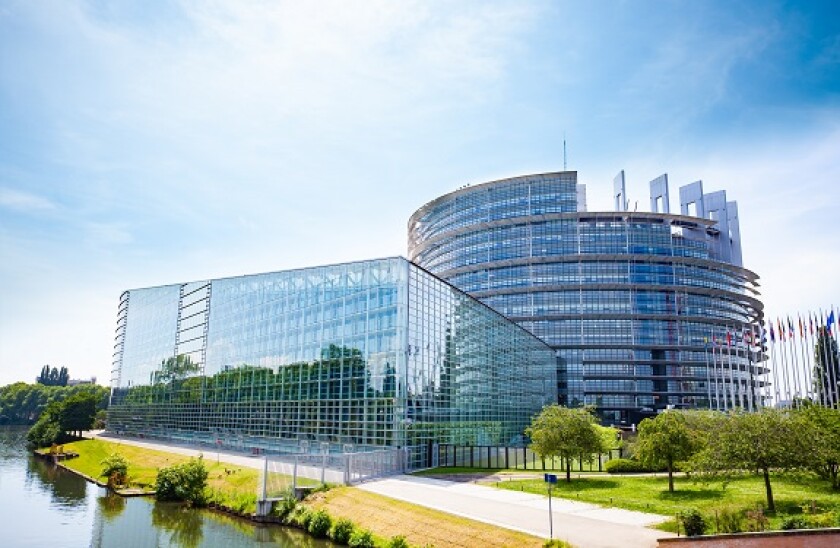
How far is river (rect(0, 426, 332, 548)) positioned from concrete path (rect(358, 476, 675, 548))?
6.73 m

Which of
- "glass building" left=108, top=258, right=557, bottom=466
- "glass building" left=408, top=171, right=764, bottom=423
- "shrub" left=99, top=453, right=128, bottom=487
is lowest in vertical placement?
"shrub" left=99, top=453, right=128, bottom=487

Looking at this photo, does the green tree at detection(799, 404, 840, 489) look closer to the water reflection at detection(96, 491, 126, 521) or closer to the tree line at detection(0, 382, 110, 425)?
Result: the water reflection at detection(96, 491, 126, 521)

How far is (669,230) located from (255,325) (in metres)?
87.0

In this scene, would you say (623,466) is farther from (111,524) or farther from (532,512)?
(111,524)

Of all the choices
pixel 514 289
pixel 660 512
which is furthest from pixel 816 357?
pixel 660 512

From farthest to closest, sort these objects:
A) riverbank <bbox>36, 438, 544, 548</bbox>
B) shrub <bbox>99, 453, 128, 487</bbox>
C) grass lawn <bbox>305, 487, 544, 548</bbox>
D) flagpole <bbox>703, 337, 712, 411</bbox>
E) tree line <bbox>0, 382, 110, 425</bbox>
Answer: tree line <bbox>0, 382, 110, 425</bbox>
flagpole <bbox>703, 337, 712, 411</bbox>
shrub <bbox>99, 453, 128, 487</bbox>
riverbank <bbox>36, 438, 544, 548</bbox>
grass lawn <bbox>305, 487, 544, 548</bbox>

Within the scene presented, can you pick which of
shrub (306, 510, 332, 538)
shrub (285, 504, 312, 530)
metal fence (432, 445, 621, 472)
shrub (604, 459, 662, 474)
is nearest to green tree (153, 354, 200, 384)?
metal fence (432, 445, 621, 472)

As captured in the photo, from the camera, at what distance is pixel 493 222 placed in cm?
12175

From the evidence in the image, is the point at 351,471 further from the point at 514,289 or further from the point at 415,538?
the point at 514,289

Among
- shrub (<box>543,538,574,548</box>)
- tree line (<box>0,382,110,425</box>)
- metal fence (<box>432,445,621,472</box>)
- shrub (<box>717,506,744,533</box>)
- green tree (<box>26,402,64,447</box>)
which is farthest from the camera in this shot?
tree line (<box>0,382,110,425</box>)

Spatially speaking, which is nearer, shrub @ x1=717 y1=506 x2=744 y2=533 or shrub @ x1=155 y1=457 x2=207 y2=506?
shrub @ x1=717 y1=506 x2=744 y2=533

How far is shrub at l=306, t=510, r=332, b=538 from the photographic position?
31953mm

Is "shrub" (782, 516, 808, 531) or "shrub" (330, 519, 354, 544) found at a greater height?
"shrub" (782, 516, 808, 531)

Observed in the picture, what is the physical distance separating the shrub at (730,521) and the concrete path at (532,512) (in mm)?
2316
